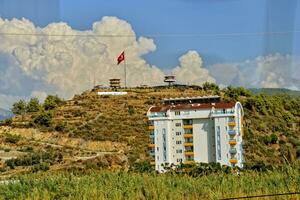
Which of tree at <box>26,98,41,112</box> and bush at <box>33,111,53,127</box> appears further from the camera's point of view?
tree at <box>26,98,41,112</box>

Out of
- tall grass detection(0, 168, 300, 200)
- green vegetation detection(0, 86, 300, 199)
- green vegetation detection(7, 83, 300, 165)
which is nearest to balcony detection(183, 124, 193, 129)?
green vegetation detection(0, 86, 300, 199)

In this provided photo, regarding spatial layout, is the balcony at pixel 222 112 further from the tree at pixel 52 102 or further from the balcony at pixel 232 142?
the tree at pixel 52 102

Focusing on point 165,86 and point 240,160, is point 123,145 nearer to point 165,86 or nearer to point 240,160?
point 240,160

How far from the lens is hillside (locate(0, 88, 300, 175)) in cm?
3544

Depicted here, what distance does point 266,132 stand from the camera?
42688 millimetres

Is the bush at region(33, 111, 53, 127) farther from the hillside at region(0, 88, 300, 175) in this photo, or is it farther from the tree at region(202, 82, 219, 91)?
the tree at region(202, 82, 219, 91)

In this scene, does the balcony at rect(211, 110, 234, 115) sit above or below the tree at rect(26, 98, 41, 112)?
below

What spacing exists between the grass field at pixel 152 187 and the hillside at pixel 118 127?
22.6 metres

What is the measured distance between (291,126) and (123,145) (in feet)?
53.7

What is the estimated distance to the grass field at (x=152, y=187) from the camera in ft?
20.0

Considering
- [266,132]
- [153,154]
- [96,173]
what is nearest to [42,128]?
[153,154]

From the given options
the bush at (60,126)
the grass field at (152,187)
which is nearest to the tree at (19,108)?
the bush at (60,126)

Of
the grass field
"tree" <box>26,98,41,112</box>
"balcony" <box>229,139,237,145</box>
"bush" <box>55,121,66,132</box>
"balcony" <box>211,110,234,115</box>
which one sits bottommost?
the grass field

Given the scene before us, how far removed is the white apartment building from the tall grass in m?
22.4
